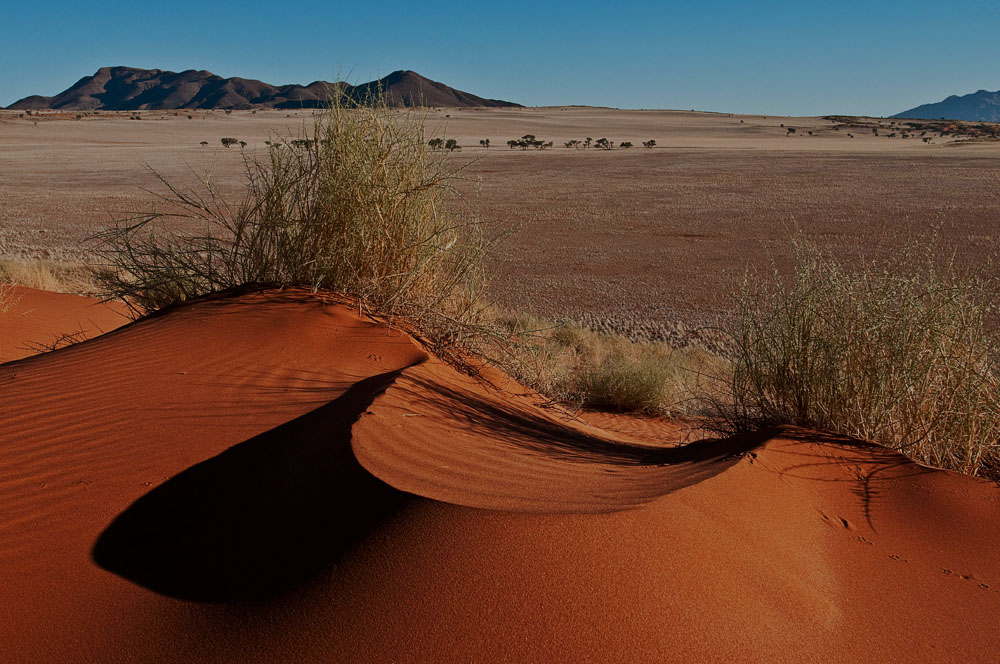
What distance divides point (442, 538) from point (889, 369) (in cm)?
282

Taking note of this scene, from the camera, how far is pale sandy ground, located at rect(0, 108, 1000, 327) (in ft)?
46.2

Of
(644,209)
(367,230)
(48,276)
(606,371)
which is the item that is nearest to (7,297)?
(48,276)

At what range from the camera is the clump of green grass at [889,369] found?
4.03 m

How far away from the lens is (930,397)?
13.5 ft

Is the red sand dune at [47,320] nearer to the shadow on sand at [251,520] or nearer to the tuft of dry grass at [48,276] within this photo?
the tuft of dry grass at [48,276]

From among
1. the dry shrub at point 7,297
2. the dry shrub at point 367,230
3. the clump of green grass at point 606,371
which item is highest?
the dry shrub at point 367,230

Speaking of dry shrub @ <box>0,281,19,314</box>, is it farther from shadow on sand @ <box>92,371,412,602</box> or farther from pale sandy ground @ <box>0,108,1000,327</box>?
shadow on sand @ <box>92,371,412,602</box>

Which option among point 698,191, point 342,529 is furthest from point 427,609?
point 698,191

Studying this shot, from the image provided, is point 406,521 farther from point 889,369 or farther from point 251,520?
point 889,369

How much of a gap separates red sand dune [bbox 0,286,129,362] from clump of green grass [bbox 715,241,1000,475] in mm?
6235

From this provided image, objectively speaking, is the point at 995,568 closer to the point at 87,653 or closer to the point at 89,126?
the point at 87,653

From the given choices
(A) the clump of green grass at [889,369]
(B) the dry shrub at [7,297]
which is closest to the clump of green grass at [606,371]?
(A) the clump of green grass at [889,369]

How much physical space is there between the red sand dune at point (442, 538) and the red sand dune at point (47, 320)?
3.93m

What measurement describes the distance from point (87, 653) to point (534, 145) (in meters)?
60.5
